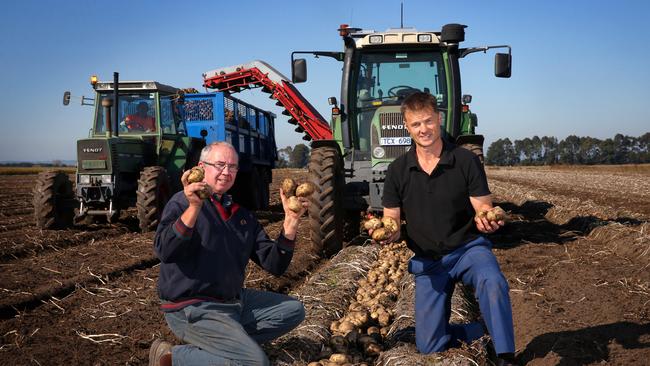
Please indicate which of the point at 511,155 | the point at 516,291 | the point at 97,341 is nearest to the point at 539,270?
the point at 516,291

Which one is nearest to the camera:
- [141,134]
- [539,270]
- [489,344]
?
[489,344]

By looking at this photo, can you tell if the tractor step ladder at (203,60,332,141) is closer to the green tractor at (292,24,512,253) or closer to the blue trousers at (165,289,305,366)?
the green tractor at (292,24,512,253)

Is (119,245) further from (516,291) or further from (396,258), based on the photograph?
(516,291)

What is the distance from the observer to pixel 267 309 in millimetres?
3871

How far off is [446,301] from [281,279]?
304 centimetres

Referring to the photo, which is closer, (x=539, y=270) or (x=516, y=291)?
(x=516, y=291)

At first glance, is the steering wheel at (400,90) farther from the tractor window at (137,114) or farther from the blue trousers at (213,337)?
the blue trousers at (213,337)

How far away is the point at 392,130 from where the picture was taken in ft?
27.3

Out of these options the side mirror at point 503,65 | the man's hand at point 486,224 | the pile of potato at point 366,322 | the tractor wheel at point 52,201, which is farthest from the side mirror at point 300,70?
the tractor wheel at point 52,201

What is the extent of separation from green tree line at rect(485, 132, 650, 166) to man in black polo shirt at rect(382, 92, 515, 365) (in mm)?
83331

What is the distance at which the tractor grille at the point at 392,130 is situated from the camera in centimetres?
828

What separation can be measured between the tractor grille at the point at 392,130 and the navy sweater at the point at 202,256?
4.85 m

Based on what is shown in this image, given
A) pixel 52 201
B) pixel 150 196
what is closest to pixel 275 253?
Result: pixel 150 196

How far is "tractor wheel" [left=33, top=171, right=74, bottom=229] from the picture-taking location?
10.4 meters
